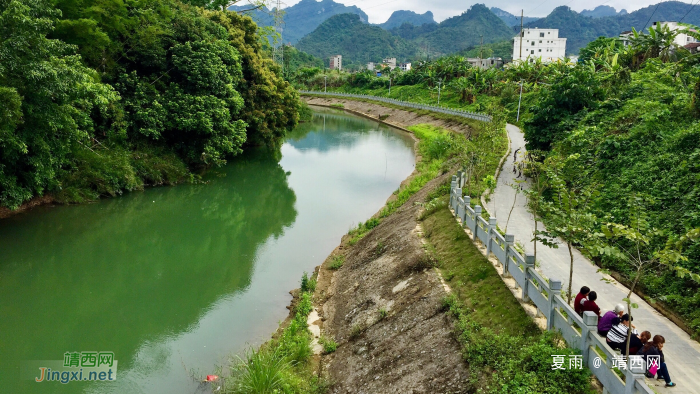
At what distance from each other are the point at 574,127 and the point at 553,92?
2362 millimetres

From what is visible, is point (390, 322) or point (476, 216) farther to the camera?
point (476, 216)

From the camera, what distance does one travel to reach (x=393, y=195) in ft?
87.7

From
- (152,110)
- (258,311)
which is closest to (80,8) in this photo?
(152,110)

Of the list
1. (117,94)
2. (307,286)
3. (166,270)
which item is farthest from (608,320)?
(117,94)

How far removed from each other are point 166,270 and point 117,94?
10.6m

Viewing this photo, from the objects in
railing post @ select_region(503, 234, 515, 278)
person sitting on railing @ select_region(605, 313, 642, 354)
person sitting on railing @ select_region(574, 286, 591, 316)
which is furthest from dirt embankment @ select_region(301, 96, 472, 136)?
person sitting on railing @ select_region(605, 313, 642, 354)

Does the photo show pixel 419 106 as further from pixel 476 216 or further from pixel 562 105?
pixel 476 216

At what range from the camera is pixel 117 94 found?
918 inches

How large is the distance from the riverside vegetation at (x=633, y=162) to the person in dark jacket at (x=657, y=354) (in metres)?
1.00

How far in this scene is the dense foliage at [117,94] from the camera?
57.8ft

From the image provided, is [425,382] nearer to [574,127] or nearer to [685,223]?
[685,223]

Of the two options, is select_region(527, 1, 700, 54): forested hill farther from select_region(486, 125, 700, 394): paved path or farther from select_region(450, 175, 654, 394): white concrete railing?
select_region(450, 175, 654, 394): white concrete railing

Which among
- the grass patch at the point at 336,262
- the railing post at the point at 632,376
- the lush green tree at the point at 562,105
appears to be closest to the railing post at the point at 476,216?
the grass patch at the point at 336,262

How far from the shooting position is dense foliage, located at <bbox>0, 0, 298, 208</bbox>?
57.8 feet
